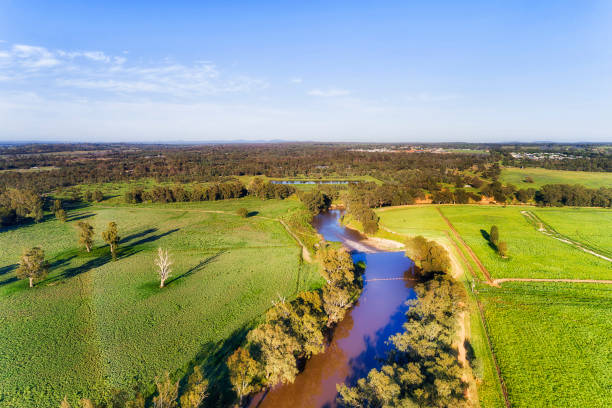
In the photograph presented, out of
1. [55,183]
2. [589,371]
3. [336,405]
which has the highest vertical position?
[55,183]

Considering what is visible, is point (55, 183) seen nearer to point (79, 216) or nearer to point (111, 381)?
point (79, 216)

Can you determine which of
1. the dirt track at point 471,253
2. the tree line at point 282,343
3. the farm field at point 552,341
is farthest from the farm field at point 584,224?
the tree line at point 282,343

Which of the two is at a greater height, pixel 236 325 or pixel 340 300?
pixel 340 300

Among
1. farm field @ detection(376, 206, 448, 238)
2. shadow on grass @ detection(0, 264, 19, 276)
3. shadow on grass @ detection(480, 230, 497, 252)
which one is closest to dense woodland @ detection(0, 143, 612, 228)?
farm field @ detection(376, 206, 448, 238)

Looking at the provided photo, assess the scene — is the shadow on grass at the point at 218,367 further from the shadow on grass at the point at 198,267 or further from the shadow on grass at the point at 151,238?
the shadow on grass at the point at 151,238

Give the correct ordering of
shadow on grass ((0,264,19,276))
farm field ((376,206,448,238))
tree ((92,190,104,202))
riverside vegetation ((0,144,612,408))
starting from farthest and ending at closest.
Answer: tree ((92,190,104,202)) → farm field ((376,206,448,238)) → shadow on grass ((0,264,19,276)) → riverside vegetation ((0,144,612,408))

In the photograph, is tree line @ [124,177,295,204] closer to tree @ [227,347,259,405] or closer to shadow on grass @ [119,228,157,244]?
shadow on grass @ [119,228,157,244]

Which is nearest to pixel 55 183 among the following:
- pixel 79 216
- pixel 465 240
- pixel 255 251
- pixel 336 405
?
pixel 79 216
